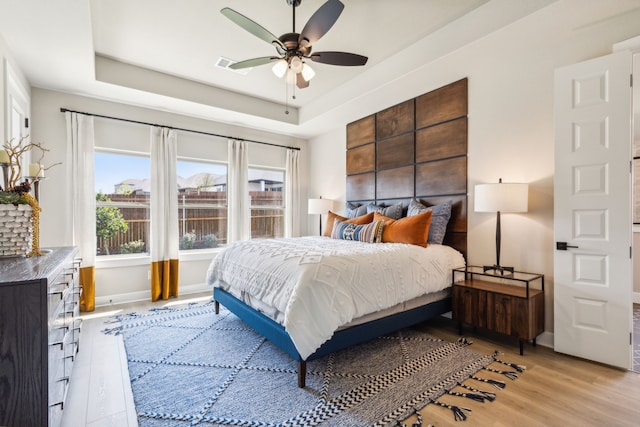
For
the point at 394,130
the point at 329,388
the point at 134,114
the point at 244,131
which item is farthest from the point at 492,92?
the point at 134,114

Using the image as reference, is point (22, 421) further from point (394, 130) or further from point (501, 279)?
point (394, 130)

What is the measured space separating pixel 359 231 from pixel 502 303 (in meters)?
1.58

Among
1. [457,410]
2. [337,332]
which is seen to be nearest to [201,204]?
[337,332]

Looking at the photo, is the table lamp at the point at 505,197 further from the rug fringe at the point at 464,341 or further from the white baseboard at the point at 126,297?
the white baseboard at the point at 126,297

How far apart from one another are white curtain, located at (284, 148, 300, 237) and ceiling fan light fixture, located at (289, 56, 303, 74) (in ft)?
10.4

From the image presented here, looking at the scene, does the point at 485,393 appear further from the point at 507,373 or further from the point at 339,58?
the point at 339,58

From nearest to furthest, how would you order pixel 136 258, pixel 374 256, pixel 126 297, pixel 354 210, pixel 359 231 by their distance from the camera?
1. pixel 374 256
2. pixel 359 231
3. pixel 126 297
4. pixel 136 258
5. pixel 354 210

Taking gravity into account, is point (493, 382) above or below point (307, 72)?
below

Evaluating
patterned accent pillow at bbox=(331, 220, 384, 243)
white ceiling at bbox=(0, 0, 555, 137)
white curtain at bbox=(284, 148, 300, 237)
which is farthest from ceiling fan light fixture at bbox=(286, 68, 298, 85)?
white curtain at bbox=(284, 148, 300, 237)

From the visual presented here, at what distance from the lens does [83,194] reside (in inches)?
149

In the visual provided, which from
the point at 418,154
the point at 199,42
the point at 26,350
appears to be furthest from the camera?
the point at 418,154

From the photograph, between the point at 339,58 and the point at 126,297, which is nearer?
the point at 339,58

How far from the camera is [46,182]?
3.65 metres

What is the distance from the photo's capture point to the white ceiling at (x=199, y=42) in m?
2.51
